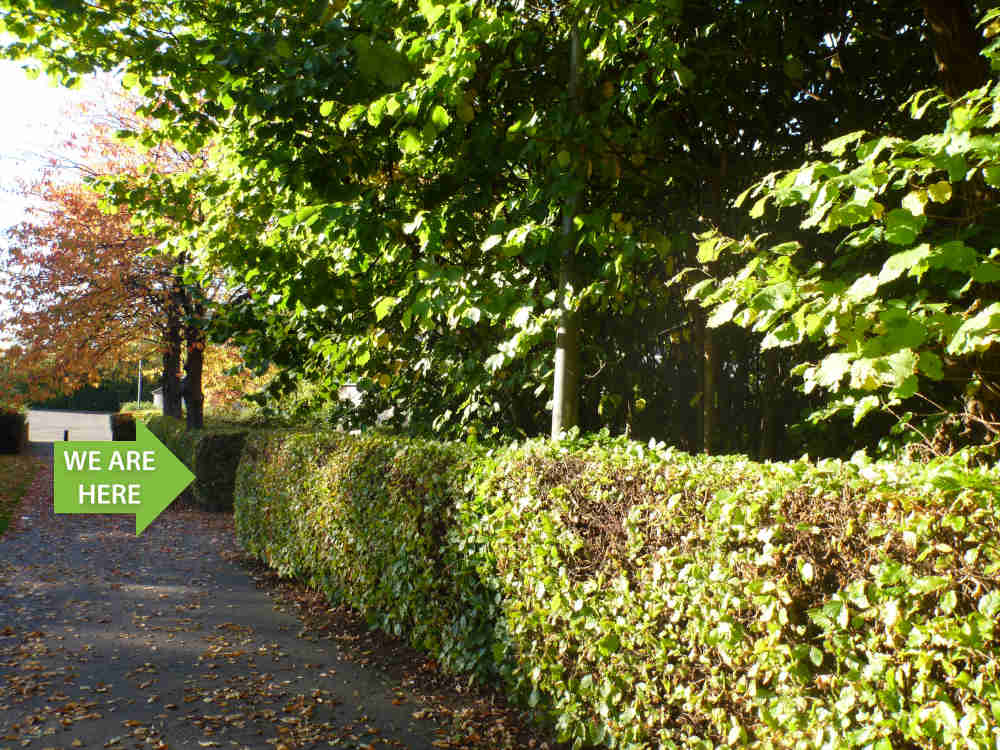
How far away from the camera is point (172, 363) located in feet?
62.3

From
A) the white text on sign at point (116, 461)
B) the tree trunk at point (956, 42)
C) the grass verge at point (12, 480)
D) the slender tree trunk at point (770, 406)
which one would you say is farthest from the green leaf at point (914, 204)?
the white text on sign at point (116, 461)

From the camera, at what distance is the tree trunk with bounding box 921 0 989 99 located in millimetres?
4359

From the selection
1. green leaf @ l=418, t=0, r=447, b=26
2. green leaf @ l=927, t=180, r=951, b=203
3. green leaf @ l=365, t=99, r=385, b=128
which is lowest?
green leaf @ l=927, t=180, r=951, b=203

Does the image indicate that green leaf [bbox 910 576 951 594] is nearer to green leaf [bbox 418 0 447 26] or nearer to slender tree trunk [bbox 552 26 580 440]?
slender tree trunk [bbox 552 26 580 440]

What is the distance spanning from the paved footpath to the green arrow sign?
3.92 m

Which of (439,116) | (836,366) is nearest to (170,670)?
(439,116)

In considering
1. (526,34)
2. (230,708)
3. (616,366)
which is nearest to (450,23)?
(526,34)

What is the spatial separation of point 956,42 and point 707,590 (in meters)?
3.31

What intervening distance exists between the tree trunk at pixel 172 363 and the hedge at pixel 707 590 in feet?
42.1

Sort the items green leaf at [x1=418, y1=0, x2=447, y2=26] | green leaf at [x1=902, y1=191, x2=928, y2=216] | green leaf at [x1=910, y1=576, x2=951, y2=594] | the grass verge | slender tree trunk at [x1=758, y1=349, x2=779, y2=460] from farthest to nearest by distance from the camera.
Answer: the grass verge
slender tree trunk at [x1=758, y1=349, x2=779, y2=460]
green leaf at [x1=418, y1=0, x2=447, y2=26]
green leaf at [x1=902, y1=191, x2=928, y2=216]
green leaf at [x1=910, y1=576, x2=951, y2=594]

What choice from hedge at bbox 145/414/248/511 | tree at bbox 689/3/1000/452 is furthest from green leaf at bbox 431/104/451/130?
hedge at bbox 145/414/248/511

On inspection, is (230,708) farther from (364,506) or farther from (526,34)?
(526,34)

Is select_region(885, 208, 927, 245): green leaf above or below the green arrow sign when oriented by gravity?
above

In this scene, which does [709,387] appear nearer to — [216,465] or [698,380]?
[698,380]
